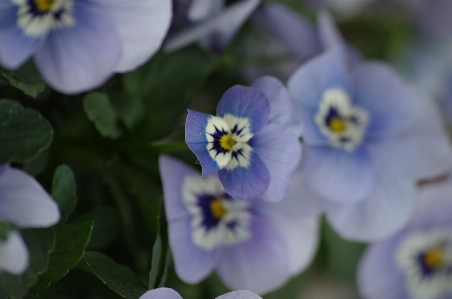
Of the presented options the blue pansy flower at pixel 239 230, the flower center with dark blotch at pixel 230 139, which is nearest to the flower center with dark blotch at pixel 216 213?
the blue pansy flower at pixel 239 230

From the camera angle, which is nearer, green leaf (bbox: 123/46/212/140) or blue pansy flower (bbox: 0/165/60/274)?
blue pansy flower (bbox: 0/165/60/274)

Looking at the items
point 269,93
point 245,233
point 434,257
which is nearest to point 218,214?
point 245,233

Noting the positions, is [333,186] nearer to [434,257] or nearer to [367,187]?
[367,187]

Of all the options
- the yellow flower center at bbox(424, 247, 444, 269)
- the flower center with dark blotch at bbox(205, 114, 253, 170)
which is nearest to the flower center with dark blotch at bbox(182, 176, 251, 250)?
the flower center with dark blotch at bbox(205, 114, 253, 170)

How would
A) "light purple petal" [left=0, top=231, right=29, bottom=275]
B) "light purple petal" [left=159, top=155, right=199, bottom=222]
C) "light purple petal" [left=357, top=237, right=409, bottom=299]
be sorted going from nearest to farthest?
1. "light purple petal" [left=0, top=231, right=29, bottom=275]
2. "light purple petal" [left=159, top=155, right=199, bottom=222]
3. "light purple petal" [left=357, top=237, right=409, bottom=299]

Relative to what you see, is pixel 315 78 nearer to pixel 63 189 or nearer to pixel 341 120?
A: pixel 341 120

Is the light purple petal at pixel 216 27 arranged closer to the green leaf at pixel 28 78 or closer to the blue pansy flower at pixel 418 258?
the green leaf at pixel 28 78

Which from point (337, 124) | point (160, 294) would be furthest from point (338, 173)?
point (160, 294)

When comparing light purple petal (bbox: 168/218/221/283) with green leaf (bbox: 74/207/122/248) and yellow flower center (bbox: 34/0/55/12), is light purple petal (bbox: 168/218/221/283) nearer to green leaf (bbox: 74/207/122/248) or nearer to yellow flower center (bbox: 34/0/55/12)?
green leaf (bbox: 74/207/122/248)
